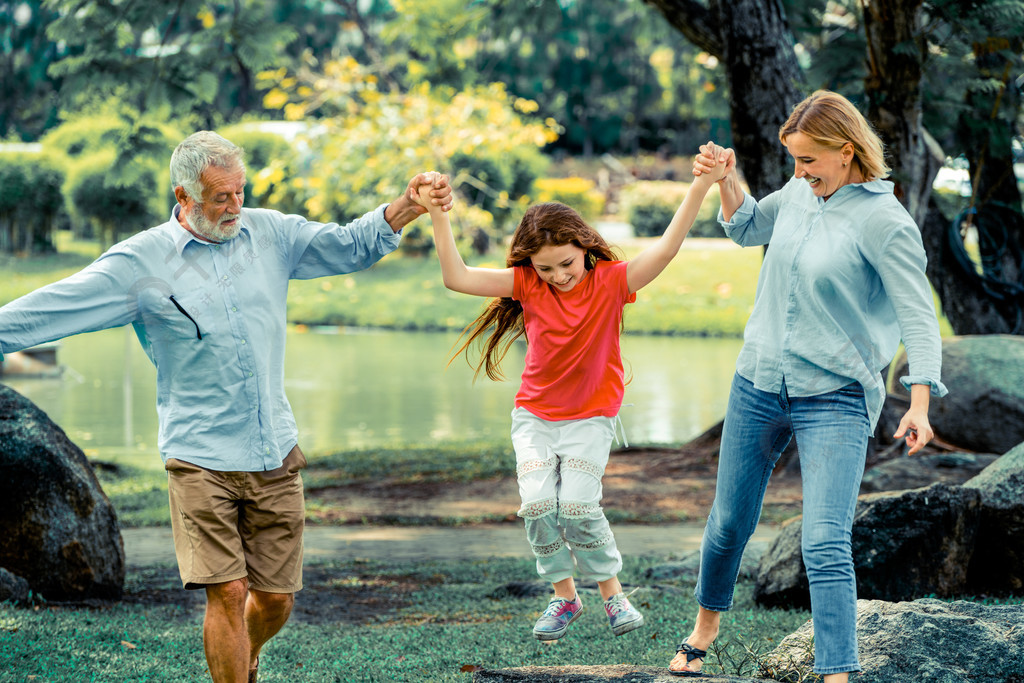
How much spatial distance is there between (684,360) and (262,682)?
15.5m

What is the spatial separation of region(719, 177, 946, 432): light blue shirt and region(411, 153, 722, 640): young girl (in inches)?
16.0

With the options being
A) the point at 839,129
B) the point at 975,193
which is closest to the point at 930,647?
the point at 839,129

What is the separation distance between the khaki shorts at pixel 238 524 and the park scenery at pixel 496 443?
2.00ft

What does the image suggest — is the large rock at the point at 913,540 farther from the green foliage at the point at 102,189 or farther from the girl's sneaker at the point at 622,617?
the green foliage at the point at 102,189

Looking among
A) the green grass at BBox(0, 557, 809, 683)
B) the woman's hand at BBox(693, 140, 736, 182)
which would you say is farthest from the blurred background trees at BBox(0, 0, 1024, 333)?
the woman's hand at BBox(693, 140, 736, 182)

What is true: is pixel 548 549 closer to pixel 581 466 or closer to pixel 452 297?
pixel 581 466

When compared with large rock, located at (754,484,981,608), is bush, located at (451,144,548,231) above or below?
above

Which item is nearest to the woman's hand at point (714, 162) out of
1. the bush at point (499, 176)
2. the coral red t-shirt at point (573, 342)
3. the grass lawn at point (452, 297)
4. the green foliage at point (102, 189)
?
the coral red t-shirt at point (573, 342)

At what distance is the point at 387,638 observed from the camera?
4.96 metres

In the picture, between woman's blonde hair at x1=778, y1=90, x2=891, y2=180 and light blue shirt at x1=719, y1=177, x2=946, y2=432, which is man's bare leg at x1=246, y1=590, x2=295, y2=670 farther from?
woman's blonde hair at x1=778, y1=90, x2=891, y2=180

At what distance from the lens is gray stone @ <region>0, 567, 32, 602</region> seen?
516cm

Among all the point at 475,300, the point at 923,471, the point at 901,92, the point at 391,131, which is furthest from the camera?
the point at 475,300

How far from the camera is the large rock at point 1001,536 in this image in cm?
533

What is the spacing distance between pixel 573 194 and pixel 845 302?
2756 cm
